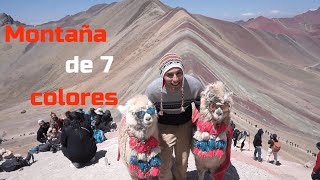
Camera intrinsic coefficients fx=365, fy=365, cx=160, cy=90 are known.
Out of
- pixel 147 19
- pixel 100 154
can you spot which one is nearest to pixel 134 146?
pixel 100 154

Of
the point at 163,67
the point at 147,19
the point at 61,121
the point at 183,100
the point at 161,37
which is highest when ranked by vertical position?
the point at 147,19

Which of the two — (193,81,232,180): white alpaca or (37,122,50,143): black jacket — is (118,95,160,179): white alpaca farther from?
(37,122,50,143): black jacket

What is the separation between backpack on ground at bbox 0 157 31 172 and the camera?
8992 mm

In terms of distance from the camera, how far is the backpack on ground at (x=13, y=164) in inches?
354

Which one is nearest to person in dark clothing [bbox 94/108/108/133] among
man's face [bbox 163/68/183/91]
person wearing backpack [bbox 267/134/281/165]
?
person wearing backpack [bbox 267/134/281/165]

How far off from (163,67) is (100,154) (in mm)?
3786

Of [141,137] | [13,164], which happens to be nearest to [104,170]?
[141,137]

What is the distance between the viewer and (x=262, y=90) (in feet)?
80.5

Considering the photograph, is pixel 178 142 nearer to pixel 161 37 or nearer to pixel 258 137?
pixel 258 137

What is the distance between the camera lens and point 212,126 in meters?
5.19

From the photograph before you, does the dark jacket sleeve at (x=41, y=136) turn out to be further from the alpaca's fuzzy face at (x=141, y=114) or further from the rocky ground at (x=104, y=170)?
the alpaca's fuzzy face at (x=141, y=114)

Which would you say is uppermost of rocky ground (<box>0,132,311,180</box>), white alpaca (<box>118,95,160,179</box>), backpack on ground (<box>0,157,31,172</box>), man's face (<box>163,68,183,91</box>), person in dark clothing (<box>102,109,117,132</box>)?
man's face (<box>163,68,183,91</box>)

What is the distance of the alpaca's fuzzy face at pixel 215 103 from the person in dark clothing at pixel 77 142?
131 inches

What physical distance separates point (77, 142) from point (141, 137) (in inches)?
120
